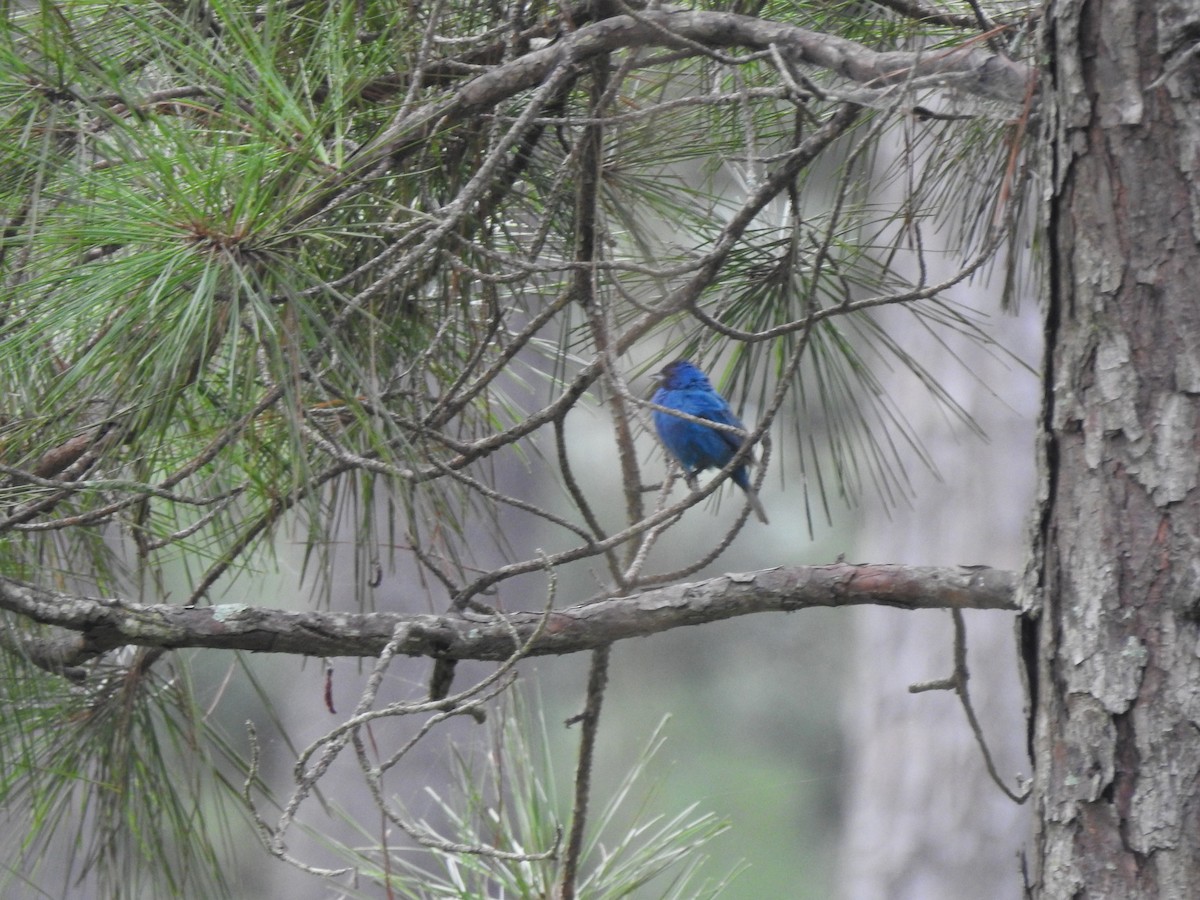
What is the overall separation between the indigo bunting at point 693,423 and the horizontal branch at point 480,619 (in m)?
0.70

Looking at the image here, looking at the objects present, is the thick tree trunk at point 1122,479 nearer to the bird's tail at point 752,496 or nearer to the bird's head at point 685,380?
the bird's tail at point 752,496

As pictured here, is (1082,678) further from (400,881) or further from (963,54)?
(400,881)

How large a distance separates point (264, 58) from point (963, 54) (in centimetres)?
60

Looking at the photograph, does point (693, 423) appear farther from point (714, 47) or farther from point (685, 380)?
point (714, 47)

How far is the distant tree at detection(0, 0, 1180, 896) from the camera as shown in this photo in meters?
0.82

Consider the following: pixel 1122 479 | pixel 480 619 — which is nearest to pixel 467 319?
pixel 480 619

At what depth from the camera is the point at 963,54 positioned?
98cm

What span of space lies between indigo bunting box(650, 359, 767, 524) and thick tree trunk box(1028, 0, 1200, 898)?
2.97 ft

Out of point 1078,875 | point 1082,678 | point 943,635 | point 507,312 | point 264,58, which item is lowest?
point 943,635

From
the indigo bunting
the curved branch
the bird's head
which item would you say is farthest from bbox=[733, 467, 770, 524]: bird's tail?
the curved branch

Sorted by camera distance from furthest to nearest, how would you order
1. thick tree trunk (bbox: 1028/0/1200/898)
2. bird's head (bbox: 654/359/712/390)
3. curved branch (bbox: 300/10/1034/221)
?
bird's head (bbox: 654/359/712/390), curved branch (bbox: 300/10/1034/221), thick tree trunk (bbox: 1028/0/1200/898)

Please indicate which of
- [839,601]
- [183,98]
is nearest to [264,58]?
[183,98]

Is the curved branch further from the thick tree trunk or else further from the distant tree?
the thick tree trunk

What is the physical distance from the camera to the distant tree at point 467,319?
2.70 feet
